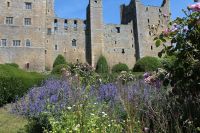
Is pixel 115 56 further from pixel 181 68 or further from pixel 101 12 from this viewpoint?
pixel 181 68

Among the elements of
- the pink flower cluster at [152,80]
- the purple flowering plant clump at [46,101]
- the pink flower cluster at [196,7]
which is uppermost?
the pink flower cluster at [196,7]

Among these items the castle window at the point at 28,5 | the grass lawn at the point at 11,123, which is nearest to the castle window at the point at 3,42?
the castle window at the point at 28,5

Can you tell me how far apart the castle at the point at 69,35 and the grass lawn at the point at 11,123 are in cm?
3661

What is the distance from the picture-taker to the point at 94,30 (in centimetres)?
5441

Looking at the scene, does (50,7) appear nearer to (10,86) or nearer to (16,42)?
(16,42)

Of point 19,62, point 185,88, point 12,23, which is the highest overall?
point 12,23

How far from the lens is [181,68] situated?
Result: 6148 mm

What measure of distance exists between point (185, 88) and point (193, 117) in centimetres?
92

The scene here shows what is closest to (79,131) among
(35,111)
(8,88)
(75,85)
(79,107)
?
(79,107)

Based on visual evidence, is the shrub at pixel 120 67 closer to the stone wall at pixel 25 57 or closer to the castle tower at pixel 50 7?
the stone wall at pixel 25 57

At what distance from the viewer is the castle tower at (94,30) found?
5381 centimetres

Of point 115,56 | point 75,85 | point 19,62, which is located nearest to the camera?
point 75,85

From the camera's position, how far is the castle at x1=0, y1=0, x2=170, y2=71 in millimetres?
47750

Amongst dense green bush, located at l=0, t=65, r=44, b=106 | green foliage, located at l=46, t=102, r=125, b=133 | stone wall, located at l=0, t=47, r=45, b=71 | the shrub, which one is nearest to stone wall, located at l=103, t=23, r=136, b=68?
the shrub
